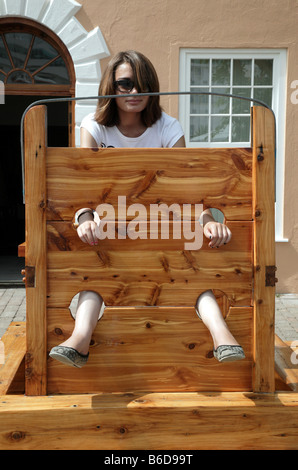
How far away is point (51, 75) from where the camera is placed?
226 inches

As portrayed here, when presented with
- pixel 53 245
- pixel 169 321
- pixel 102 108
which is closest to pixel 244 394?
pixel 169 321

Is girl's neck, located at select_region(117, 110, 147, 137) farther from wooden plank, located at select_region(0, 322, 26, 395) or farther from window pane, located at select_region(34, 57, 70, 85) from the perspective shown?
window pane, located at select_region(34, 57, 70, 85)

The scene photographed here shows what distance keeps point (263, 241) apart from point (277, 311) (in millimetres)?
3313

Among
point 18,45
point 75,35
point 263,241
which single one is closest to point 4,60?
point 18,45

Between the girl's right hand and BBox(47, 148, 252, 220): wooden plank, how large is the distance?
94mm

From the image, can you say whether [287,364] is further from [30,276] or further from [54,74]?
[54,74]

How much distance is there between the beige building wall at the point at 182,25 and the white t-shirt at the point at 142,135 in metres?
3.06

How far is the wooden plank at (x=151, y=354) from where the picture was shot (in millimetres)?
2086

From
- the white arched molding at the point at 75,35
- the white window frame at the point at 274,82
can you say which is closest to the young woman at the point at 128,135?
the white arched molding at the point at 75,35

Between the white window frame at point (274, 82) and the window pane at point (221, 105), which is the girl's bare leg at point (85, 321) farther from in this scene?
the window pane at point (221, 105)

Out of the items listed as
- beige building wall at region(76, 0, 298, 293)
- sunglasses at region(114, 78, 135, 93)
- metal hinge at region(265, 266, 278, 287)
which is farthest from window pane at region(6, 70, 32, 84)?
metal hinge at region(265, 266, 278, 287)

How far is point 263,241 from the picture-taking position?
2.05 metres
